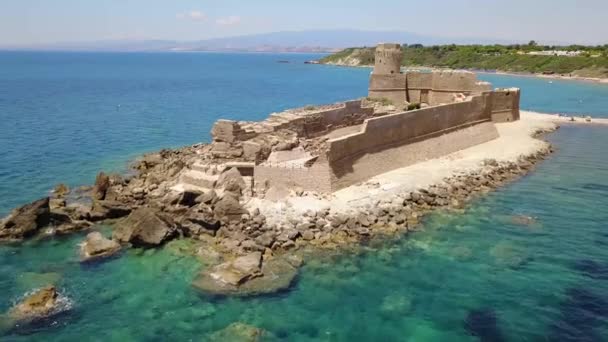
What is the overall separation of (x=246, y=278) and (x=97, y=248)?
5.55 m

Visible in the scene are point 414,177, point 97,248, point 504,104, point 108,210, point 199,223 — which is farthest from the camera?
point 504,104

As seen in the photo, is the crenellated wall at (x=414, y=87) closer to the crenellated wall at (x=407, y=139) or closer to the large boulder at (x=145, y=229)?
the crenellated wall at (x=407, y=139)

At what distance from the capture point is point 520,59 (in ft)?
328

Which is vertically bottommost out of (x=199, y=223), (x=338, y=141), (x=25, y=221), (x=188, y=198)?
(x=25, y=221)

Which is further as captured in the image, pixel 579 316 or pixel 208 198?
pixel 208 198

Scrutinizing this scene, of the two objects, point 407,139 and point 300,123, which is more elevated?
point 300,123

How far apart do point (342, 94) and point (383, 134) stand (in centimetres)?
4897

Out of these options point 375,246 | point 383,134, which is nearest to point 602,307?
point 375,246

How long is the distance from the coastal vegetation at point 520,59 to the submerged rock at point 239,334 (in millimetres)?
81890

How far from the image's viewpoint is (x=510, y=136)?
3397 cm

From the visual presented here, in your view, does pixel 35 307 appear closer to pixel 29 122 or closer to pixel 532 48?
pixel 29 122

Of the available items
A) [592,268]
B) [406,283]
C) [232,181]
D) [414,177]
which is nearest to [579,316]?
[592,268]

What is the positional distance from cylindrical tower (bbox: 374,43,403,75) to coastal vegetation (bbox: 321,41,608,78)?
55245 mm

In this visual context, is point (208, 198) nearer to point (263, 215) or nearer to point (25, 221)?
point (263, 215)
